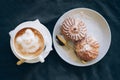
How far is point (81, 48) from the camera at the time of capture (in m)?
1.33

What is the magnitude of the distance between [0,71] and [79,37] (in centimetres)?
27

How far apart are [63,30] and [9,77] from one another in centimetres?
23

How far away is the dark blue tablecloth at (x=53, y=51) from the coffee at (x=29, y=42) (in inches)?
2.6

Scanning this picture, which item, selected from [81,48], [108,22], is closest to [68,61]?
[81,48]

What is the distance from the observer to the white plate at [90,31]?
134 centimetres

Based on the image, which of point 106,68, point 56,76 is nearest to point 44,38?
point 56,76

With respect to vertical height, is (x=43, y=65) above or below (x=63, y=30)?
below

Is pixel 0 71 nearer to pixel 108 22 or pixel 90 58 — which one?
pixel 90 58

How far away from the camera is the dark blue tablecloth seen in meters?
1.33

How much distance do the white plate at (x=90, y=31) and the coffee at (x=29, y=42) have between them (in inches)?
2.8

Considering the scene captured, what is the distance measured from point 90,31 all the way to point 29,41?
0.23 m

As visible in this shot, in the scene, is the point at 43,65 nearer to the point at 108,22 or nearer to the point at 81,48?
the point at 81,48

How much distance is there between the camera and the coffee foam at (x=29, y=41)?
4.10ft

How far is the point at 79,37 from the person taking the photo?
4.37 feet
